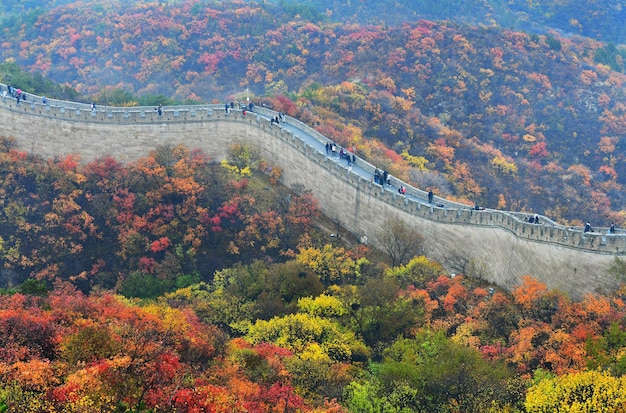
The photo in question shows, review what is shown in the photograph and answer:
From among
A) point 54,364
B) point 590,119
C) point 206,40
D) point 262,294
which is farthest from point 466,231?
point 206,40

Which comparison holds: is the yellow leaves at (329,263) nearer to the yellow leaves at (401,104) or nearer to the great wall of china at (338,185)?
the great wall of china at (338,185)

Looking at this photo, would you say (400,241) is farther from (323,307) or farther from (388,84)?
(388,84)

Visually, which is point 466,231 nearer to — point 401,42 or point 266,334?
point 266,334

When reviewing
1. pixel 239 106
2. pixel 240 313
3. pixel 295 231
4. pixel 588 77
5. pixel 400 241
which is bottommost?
pixel 240 313

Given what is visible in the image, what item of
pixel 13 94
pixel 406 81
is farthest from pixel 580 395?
pixel 406 81

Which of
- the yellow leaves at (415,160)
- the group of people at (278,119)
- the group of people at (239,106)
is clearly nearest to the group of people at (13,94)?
the group of people at (239,106)

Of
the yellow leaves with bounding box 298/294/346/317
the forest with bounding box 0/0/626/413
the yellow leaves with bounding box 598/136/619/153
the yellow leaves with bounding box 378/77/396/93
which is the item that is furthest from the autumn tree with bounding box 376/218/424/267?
the yellow leaves with bounding box 598/136/619/153

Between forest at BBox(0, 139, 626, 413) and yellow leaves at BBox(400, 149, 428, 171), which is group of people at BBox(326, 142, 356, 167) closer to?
forest at BBox(0, 139, 626, 413)
